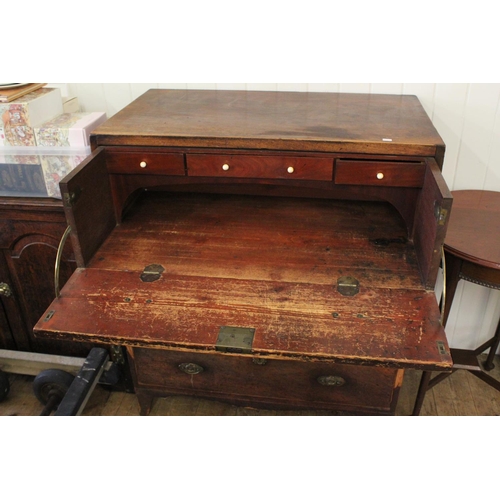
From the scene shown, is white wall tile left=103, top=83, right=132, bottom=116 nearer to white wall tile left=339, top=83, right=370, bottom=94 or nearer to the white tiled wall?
the white tiled wall

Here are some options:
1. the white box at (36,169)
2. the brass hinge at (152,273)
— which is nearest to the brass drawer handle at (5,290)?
the white box at (36,169)

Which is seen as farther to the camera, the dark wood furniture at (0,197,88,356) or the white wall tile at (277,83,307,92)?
the white wall tile at (277,83,307,92)

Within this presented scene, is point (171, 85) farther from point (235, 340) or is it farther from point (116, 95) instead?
point (235, 340)

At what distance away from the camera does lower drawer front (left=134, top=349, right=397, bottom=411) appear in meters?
1.52

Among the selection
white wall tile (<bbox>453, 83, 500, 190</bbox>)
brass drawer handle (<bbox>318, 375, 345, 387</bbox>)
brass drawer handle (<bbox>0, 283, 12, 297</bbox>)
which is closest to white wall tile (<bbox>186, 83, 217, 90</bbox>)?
white wall tile (<bbox>453, 83, 500, 190</bbox>)

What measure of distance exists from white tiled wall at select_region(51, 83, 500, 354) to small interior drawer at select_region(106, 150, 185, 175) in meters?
0.59

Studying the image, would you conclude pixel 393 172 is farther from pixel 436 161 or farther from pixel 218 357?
pixel 218 357

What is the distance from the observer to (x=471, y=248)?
1604 millimetres

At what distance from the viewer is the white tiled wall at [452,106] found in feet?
5.99

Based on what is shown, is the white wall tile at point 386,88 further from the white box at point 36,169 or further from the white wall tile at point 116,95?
the white box at point 36,169

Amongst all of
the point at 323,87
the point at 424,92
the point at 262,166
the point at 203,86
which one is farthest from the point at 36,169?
the point at 424,92

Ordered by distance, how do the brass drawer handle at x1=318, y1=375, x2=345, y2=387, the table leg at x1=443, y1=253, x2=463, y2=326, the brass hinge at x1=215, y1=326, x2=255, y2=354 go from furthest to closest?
the table leg at x1=443, y1=253, x2=463, y2=326, the brass drawer handle at x1=318, y1=375, x2=345, y2=387, the brass hinge at x1=215, y1=326, x2=255, y2=354

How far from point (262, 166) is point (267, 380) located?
668 millimetres

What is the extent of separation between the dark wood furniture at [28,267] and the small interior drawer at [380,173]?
0.95m
